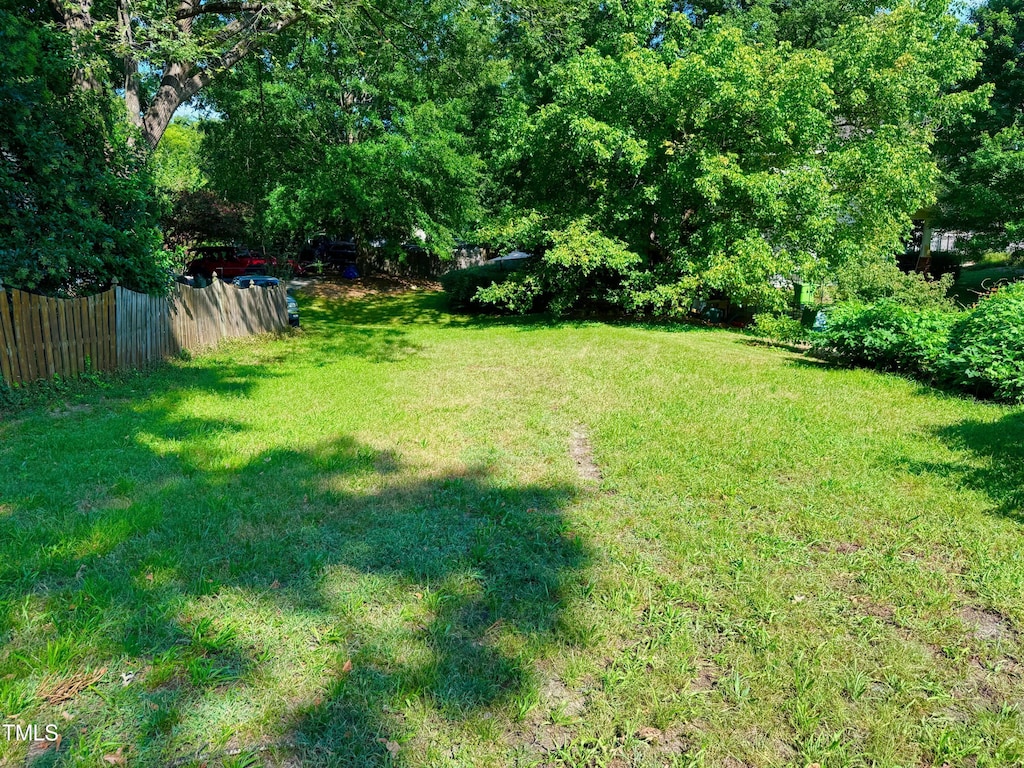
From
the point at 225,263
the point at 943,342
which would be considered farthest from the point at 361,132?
the point at 943,342

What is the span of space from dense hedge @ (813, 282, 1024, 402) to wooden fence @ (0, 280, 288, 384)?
1010 cm

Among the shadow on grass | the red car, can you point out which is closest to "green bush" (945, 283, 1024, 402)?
the shadow on grass

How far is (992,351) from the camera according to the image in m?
6.80

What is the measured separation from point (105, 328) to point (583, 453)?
6.33 meters

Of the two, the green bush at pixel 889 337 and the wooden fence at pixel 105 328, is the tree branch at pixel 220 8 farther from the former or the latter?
the green bush at pixel 889 337

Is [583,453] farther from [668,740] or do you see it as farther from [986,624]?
[668,740]

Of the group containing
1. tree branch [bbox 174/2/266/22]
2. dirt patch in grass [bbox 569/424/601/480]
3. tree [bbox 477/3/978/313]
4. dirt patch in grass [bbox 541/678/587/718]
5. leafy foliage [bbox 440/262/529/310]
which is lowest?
dirt patch in grass [bbox 541/678/587/718]

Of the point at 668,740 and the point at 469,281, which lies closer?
the point at 668,740

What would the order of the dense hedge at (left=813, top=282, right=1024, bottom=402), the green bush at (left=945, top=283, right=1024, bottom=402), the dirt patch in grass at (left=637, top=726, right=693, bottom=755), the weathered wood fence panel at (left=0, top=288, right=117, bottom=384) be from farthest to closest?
the dense hedge at (left=813, top=282, right=1024, bottom=402) → the green bush at (left=945, top=283, right=1024, bottom=402) → the weathered wood fence panel at (left=0, top=288, right=117, bottom=384) → the dirt patch in grass at (left=637, top=726, right=693, bottom=755)

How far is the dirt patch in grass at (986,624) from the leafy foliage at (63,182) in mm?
8763

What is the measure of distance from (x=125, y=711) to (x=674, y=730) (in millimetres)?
2084

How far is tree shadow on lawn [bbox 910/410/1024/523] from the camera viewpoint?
4123 mm

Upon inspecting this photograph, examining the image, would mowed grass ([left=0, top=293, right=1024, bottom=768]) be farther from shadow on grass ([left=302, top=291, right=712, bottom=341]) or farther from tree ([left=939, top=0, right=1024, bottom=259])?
tree ([left=939, top=0, right=1024, bottom=259])

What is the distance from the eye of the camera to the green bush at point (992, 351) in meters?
6.59
